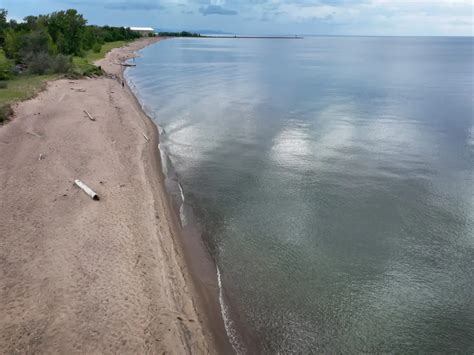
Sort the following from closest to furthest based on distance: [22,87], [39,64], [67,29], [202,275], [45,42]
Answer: [202,275] → [22,87] → [39,64] → [45,42] → [67,29]

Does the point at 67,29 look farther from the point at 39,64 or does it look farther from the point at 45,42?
the point at 39,64

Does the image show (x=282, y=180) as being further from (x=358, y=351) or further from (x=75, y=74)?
(x=75, y=74)

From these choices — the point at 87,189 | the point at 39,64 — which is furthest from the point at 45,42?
the point at 87,189

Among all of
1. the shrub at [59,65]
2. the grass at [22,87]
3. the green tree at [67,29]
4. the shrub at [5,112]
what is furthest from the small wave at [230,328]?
the green tree at [67,29]

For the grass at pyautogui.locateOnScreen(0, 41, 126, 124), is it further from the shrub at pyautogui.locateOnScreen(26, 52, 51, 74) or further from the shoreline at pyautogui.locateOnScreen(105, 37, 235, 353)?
the shoreline at pyautogui.locateOnScreen(105, 37, 235, 353)

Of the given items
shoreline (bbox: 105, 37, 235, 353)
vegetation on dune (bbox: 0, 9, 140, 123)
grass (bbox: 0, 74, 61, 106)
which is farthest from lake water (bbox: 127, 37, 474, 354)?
vegetation on dune (bbox: 0, 9, 140, 123)

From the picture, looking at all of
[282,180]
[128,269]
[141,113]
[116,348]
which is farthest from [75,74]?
[116,348]

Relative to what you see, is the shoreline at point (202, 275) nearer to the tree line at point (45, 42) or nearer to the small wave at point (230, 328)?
the small wave at point (230, 328)
